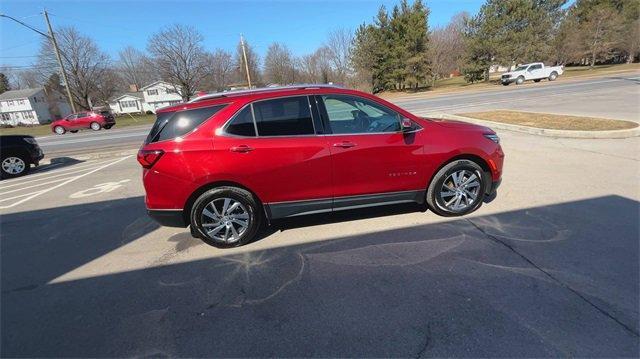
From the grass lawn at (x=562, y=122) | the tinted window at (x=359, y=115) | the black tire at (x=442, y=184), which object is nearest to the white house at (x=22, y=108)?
the grass lawn at (x=562, y=122)

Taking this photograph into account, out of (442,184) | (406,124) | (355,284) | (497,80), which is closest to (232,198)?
(355,284)

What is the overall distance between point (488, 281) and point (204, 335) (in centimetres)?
254

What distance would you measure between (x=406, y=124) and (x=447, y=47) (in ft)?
202

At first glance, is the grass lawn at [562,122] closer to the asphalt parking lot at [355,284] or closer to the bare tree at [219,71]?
the asphalt parking lot at [355,284]

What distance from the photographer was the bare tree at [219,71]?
62969 mm

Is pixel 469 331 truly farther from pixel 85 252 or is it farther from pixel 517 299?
pixel 85 252

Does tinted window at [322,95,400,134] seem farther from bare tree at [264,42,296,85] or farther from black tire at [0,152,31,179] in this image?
bare tree at [264,42,296,85]

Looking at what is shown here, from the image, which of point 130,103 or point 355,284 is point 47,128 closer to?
point 355,284

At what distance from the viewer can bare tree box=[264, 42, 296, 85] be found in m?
64.6

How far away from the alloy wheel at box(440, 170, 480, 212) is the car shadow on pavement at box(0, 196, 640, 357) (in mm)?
340

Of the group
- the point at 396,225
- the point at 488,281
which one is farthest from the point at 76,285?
the point at 488,281

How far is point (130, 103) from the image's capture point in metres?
85.6

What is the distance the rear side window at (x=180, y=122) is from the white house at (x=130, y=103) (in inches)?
3534

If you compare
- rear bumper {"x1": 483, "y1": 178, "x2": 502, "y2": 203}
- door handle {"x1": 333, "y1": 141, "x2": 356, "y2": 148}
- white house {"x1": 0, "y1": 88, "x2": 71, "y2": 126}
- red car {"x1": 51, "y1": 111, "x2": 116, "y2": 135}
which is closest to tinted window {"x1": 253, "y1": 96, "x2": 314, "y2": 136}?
door handle {"x1": 333, "y1": 141, "x2": 356, "y2": 148}
